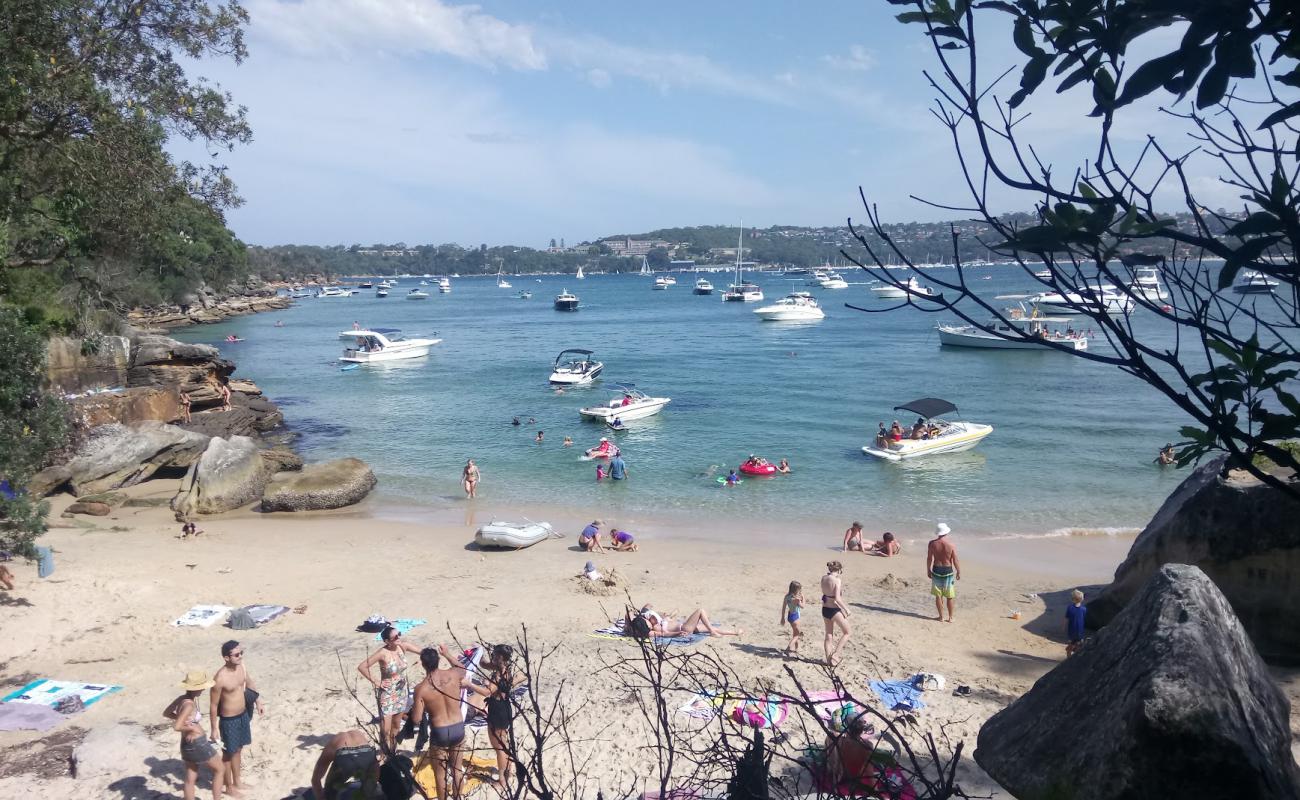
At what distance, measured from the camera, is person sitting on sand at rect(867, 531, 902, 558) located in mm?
17438

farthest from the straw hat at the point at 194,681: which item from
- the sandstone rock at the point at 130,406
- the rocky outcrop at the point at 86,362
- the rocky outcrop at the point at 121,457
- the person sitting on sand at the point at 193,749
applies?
the rocky outcrop at the point at 86,362

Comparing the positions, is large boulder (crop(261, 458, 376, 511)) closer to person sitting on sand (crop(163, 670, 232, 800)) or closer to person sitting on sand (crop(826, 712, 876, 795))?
person sitting on sand (crop(163, 670, 232, 800))

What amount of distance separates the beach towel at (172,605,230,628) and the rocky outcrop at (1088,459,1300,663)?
38.6 feet

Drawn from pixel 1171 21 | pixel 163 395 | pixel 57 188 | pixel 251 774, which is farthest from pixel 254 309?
pixel 1171 21

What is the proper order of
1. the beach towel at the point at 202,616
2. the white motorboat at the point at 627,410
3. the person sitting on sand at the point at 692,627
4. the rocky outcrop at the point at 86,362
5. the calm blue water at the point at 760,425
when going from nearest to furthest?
the person sitting on sand at the point at 692,627 < the beach towel at the point at 202,616 < the calm blue water at the point at 760,425 < the rocky outcrop at the point at 86,362 < the white motorboat at the point at 627,410

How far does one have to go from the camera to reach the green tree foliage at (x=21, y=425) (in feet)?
31.9

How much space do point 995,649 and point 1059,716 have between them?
22.4 feet

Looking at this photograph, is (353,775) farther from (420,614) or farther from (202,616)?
(202,616)

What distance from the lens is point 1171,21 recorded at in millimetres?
2438

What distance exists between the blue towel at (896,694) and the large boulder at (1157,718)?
10.6 feet

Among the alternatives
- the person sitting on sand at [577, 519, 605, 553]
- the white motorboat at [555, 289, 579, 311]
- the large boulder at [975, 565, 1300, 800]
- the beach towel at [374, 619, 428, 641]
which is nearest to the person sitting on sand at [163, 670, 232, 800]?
the beach towel at [374, 619, 428, 641]

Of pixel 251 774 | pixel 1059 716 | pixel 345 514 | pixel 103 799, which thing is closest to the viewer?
pixel 1059 716

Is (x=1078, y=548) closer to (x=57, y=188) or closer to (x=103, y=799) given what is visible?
(x=103, y=799)

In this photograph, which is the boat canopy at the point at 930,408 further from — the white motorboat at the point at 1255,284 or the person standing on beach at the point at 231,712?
the white motorboat at the point at 1255,284
